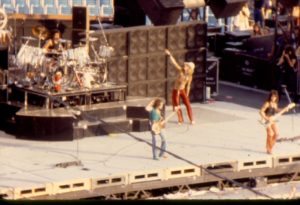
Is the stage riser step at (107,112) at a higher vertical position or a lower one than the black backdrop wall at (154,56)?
lower

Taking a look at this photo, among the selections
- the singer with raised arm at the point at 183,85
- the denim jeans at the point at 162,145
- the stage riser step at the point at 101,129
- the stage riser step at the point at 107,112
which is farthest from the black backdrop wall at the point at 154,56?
the denim jeans at the point at 162,145

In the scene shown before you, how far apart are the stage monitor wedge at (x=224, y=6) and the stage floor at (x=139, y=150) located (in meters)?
→ 2.39

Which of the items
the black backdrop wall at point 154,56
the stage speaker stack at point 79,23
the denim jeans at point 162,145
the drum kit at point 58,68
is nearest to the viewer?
the denim jeans at point 162,145

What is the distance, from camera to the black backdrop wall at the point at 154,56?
109 ft

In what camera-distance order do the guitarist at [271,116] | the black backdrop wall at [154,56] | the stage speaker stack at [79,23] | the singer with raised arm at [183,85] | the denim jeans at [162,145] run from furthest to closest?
the black backdrop wall at [154,56]
the stage speaker stack at [79,23]
the singer with raised arm at [183,85]
the guitarist at [271,116]
the denim jeans at [162,145]

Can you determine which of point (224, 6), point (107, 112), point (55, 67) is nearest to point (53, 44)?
point (55, 67)

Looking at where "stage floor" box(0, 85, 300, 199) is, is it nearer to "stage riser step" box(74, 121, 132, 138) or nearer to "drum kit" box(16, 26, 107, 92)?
"stage riser step" box(74, 121, 132, 138)

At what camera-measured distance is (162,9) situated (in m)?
32.5

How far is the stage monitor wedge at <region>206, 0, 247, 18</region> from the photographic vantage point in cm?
3381

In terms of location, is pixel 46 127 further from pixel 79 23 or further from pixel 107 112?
pixel 79 23

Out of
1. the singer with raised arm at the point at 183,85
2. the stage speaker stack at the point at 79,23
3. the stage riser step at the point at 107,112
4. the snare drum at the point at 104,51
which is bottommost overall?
the stage riser step at the point at 107,112

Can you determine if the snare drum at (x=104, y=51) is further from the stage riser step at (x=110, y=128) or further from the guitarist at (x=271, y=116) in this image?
the guitarist at (x=271, y=116)

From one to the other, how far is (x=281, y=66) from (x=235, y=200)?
1017 centimetres

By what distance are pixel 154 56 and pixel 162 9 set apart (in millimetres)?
1612
